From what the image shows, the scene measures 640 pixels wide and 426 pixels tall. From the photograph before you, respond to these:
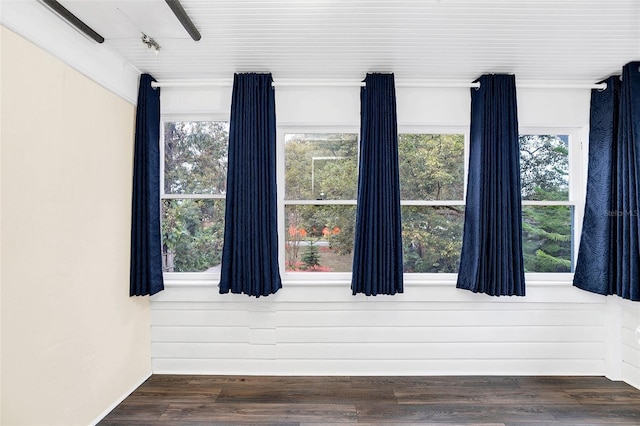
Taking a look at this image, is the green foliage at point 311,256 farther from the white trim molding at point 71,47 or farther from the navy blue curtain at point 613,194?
the navy blue curtain at point 613,194

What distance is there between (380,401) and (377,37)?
99.0 inches

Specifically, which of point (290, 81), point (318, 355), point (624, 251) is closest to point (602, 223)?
point (624, 251)

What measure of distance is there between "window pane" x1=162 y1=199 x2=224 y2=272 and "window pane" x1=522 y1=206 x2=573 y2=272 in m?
2.70

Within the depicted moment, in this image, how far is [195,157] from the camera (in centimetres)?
273

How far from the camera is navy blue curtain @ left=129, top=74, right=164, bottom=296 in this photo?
2.37 meters

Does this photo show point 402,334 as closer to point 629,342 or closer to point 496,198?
point 496,198

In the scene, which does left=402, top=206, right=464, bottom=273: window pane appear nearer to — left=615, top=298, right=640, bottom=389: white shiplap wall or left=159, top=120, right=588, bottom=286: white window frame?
left=159, top=120, right=588, bottom=286: white window frame

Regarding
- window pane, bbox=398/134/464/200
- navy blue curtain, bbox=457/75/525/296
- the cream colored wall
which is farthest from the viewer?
window pane, bbox=398/134/464/200

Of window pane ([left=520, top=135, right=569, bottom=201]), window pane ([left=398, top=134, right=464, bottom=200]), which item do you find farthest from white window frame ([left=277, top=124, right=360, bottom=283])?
window pane ([left=520, top=135, right=569, bottom=201])

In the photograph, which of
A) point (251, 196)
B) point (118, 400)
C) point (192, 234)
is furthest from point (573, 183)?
point (118, 400)

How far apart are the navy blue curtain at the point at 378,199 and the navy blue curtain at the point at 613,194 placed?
157 centimetres

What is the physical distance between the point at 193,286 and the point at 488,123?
2.74 metres

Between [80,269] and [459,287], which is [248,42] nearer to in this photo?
[80,269]

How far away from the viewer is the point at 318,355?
257 cm
